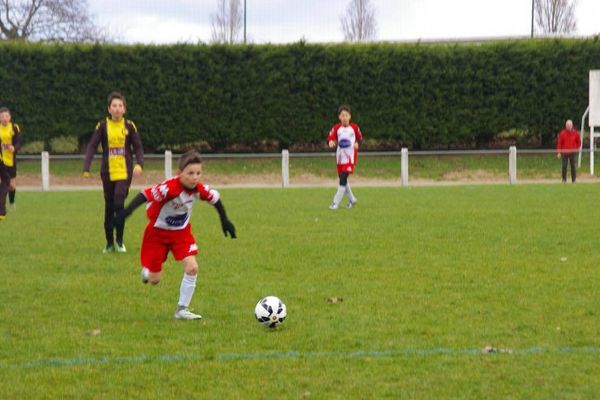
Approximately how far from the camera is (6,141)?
1752 centimetres

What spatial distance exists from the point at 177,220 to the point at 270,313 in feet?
4.51

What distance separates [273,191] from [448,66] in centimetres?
1170

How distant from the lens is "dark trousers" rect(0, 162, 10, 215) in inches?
645

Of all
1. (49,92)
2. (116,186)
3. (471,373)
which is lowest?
(471,373)

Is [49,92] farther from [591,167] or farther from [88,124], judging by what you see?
[591,167]

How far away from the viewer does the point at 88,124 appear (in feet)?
109

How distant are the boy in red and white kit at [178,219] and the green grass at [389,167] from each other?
22.8 meters

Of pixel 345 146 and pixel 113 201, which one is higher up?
pixel 345 146

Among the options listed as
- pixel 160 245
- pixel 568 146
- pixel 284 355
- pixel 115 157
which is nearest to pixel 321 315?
pixel 284 355

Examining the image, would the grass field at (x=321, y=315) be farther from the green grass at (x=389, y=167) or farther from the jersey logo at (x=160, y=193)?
the green grass at (x=389, y=167)

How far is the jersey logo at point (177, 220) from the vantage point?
7.96 m

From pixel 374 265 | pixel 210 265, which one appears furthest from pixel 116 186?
pixel 374 265

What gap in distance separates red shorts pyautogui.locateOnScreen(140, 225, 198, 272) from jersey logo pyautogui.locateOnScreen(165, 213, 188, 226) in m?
0.07

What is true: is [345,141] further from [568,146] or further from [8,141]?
[568,146]
